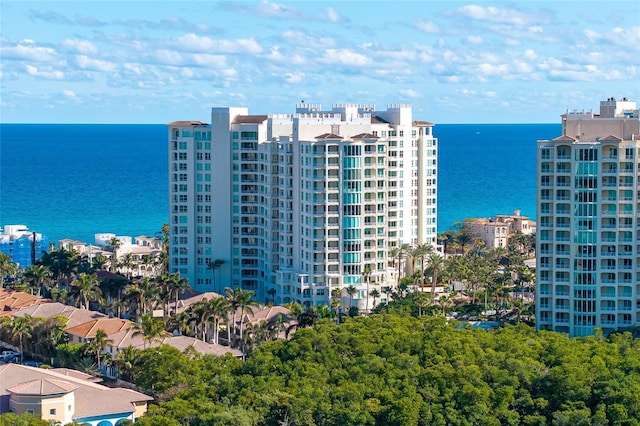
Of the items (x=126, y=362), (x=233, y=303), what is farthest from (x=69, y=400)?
(x=233, y=303)

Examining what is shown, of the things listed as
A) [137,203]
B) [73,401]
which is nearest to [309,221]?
[73,401]

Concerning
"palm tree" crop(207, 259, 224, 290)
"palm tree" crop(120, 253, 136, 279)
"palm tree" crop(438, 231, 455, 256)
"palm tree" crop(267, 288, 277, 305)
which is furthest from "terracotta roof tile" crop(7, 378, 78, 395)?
"palm tree" crop(438, 231, 455, 256)

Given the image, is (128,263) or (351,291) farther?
(128,263)

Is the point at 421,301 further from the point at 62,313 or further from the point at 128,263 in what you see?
the point at 128,263

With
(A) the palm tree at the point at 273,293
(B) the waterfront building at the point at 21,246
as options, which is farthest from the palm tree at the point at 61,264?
(B) the waterfront building at the point at 21,246

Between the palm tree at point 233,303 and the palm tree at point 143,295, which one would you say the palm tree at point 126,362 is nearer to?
the palm tree at point 233,303

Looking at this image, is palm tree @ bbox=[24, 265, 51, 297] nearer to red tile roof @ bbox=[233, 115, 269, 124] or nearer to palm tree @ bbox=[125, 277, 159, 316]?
palm tree @ bbox=[125, 277, 159, 316]

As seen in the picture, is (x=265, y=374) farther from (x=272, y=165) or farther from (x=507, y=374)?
(x=272, y=165)
